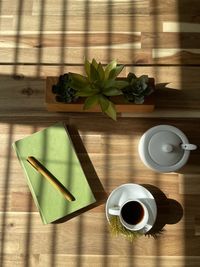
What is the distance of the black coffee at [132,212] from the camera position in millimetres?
1047

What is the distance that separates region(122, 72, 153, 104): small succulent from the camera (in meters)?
1.07

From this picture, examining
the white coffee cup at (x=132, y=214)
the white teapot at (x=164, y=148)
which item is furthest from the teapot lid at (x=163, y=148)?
the white coffee cup at (x=132, y=214)

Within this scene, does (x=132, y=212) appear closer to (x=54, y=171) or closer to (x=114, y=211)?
(x=114, y=211)

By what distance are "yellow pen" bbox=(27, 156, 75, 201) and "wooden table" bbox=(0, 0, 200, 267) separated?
0.17 feet

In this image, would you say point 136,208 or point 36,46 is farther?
point 36,46

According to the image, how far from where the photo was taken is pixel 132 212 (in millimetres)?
1057

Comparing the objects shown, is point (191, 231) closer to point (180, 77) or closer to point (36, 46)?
point (180, 77)

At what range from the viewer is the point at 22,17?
4.15 ft

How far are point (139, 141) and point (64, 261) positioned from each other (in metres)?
0.36

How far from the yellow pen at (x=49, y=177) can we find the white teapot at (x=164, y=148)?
21 cm

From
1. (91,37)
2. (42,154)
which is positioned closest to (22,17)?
(91,37)

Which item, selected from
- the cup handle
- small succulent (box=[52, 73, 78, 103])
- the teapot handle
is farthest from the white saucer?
small succulent (box=[52, 73, 78, 103])

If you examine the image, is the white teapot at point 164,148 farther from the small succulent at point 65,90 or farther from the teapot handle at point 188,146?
the small succulent at point 65,90

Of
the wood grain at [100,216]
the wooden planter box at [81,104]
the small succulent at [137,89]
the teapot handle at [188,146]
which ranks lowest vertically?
the wood grain at [100,216]
